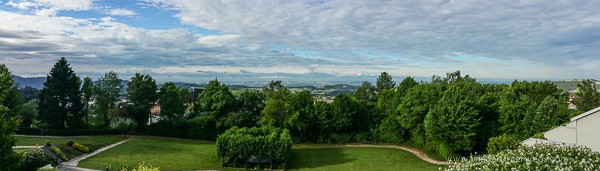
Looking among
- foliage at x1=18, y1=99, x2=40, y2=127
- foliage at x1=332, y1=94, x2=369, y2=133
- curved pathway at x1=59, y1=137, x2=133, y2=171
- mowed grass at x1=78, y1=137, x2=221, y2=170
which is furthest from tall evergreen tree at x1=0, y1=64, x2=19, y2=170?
foliage at x1=332, y1=94, x2=369, y2=133

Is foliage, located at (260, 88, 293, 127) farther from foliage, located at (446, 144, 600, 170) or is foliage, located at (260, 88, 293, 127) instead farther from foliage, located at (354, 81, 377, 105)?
foliage, located at (446, 144, 600, 170)

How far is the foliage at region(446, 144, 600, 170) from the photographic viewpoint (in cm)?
1027

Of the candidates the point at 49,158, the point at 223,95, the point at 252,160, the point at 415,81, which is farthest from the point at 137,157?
the point at 415,81

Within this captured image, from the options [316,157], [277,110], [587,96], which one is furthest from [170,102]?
[587,96]

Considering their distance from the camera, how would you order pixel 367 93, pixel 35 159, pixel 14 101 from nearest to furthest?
pixel 35 159
pixel 14 101
pixel 367 93

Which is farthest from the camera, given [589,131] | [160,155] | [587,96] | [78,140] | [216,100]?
[216,100]

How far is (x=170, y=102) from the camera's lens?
4503 cm

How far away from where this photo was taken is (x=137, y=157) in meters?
31.9

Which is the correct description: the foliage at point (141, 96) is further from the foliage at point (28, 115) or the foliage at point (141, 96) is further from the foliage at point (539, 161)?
the foliage at point (539, 161)

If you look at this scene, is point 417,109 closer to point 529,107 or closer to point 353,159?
point 353,159

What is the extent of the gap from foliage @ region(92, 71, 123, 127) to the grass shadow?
858 inches

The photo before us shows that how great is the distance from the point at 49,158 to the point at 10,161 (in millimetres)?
9759

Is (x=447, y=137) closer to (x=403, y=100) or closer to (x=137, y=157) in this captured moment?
(x=403, y=100)

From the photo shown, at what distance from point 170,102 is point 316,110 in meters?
16.3
